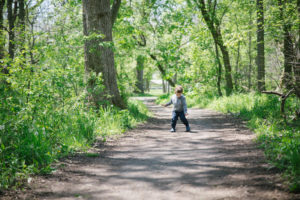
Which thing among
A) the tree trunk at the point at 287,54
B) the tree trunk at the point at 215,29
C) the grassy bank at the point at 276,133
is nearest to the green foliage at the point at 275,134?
the grassy bank at the point at 276,133

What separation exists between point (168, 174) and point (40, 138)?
2608 millimetres

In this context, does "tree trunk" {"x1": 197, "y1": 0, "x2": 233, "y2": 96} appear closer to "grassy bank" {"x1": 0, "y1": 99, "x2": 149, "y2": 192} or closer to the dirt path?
the dirt path

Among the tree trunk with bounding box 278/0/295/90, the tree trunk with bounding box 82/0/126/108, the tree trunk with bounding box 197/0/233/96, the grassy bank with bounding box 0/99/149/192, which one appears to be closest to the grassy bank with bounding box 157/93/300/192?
the tree trunk with bounding box 278/0/295/90

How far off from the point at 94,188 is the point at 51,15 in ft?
45.5

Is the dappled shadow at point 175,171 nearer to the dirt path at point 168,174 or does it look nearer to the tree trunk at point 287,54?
the dirt path at point 168,174

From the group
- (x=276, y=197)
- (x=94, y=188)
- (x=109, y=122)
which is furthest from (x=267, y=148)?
(x=109, y=122)

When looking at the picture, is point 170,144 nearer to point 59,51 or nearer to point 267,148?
point 267,148

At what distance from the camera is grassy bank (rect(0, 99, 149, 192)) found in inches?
166

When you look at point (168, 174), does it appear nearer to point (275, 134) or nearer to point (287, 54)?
point (275, 134)

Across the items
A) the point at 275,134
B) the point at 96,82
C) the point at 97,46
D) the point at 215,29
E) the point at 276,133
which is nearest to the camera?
the point at 275,134

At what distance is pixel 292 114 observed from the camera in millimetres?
7766

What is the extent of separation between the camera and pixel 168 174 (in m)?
4.55

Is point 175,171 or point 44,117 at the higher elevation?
point 44,117

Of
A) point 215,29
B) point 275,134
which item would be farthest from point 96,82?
point 215,29
